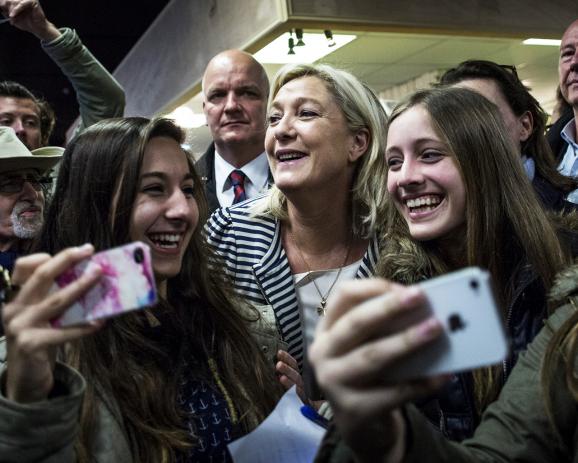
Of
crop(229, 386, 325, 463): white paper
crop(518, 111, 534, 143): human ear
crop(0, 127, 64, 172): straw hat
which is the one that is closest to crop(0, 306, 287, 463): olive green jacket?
crop(229, 386, 325, 463): white paper

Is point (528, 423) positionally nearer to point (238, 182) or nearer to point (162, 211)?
point (162, 211)

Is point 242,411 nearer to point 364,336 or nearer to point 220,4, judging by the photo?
point 364,336

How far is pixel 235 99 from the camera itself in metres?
3.31

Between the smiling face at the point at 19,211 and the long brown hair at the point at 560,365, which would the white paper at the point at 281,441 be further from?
the smiling face at the point at 19,211

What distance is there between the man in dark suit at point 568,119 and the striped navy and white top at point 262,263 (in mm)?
1158

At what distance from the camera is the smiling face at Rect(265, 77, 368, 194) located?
233cm

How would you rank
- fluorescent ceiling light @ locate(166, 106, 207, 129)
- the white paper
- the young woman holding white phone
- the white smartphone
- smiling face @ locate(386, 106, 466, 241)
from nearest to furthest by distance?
1. the white smartphone
2. the white paper
3. the young woman holding white phone
4. smiling face @ locate(386, 106, 466, 241)
5. fluorescent ceiling light @ locate(166, 106, 207, 129)

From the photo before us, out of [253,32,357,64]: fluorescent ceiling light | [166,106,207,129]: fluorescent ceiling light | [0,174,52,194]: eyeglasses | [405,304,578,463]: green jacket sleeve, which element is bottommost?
[166,106,207,129]: fluorescent ceiling light

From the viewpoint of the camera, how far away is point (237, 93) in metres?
3.34

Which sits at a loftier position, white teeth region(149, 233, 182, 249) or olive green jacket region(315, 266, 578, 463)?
white teeth region(149, 233, 182, 249)

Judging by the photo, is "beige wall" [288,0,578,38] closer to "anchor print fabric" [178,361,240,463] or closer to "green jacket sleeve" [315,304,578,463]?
"anchor print fabric" [178,361,240,463]

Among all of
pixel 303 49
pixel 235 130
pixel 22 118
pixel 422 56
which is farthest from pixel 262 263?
pixel 422 56

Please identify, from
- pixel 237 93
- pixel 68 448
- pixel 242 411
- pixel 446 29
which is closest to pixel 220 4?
pixel 446 29

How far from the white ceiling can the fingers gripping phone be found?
3669 mm
